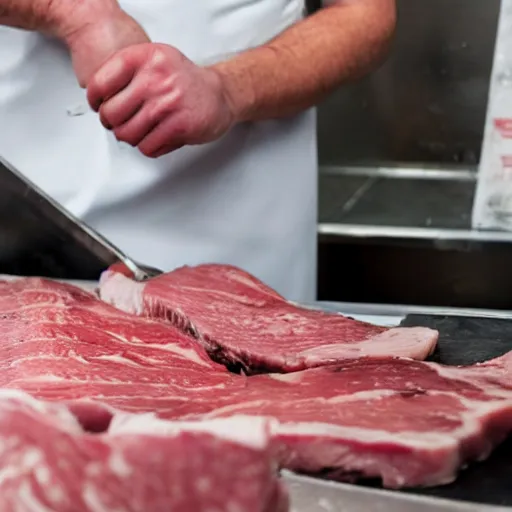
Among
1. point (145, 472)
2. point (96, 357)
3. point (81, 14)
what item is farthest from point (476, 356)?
point (81, 14)

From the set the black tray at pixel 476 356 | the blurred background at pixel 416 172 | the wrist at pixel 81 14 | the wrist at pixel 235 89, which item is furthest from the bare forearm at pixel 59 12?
the blurred background at pixel 416 172

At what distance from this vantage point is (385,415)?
90cm

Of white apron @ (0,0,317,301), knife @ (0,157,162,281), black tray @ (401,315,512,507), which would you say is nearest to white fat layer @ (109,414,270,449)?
black tray @ (401,315,512,507)

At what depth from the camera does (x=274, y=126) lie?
5.96ft

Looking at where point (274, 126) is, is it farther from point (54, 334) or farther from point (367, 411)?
point (367, 411)

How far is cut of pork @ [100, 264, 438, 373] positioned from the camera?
3.71 ft

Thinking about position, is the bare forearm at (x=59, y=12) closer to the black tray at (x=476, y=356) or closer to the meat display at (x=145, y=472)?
the black tray at (x=476, y=356)

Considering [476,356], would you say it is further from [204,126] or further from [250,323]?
[204,126]

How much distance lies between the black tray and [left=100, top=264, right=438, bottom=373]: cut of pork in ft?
0.20

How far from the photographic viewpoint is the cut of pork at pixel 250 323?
3.71 ft

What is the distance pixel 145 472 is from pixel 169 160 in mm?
1125

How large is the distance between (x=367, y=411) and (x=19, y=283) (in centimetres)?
74

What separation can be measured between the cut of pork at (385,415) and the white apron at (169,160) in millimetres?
787

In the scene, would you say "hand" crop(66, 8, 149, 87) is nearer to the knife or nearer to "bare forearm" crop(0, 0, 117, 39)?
"bare forearm" crop(0, 0, 117, 39)
